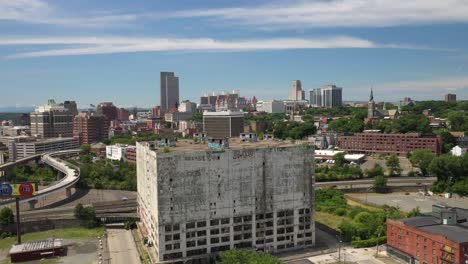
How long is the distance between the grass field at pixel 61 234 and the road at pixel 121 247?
2.28 metres

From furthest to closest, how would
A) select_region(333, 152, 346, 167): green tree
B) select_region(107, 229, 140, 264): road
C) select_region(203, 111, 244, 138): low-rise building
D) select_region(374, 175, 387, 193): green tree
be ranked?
1. select_region(203, 111, 244, 138): low-rise building
2. select_region(333, 152, 346, 167): green tree
3. select_region(374, 175, 387, 193): green tree
4. select_region(107, 229, 140, 264): road

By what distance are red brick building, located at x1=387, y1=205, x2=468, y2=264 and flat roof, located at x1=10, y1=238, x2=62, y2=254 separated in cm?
4470

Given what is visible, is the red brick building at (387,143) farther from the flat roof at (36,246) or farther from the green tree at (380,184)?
the flat roof at (36,246)

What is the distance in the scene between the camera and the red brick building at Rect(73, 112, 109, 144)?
629 ft

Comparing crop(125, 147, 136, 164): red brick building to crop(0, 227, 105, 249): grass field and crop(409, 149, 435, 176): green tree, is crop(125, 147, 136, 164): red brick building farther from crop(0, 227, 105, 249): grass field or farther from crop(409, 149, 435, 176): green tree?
crop(409, 149, 435, 176): green tree

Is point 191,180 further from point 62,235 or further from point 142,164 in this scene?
point 62,235

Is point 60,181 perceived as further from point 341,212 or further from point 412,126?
point 412,126

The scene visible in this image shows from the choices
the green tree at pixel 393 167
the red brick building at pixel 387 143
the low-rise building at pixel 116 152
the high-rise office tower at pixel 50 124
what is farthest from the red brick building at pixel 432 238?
the high-rise office tower at pixel 50 124

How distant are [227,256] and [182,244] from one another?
7.07 meters

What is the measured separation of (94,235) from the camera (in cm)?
6944

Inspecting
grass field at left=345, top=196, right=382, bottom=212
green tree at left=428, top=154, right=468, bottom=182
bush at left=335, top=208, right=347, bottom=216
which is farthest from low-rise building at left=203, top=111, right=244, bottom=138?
bush at left=335, top=208, right=347, bottom=216

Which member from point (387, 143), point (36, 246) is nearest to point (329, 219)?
point (36, 246)

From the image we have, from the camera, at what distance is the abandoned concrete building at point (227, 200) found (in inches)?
2088

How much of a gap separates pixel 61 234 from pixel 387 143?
110400 millimetres
